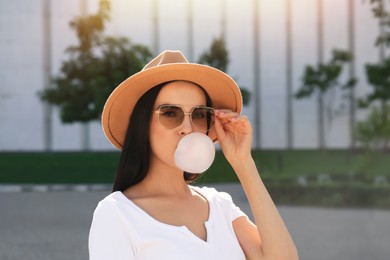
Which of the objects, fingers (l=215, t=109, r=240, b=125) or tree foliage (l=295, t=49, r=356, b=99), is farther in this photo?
tree foliage (l=295, t=49, r=356, b=99)

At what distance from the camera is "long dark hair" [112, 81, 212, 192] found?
206 centimetres

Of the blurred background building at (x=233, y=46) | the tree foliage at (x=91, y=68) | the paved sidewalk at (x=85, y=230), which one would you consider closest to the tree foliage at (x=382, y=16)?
the paved sidewalk at (x=85, y=230)

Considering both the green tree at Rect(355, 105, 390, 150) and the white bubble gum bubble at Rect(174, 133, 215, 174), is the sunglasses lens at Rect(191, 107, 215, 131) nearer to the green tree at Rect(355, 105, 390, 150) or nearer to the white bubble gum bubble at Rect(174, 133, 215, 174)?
the white bubble gum bubble at Rect(174, 133, 215, 174)

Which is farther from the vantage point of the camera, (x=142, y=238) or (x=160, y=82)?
(x=160, y=82)

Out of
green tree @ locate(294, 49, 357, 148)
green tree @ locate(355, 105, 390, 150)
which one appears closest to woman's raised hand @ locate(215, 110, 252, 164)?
green tree @ locate(355, 105, 390, 150)

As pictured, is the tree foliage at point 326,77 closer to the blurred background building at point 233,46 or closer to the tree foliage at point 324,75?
the tree foliage at point 324,75

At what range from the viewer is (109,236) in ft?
6.01

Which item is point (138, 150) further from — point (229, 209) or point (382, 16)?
point (382, 16)

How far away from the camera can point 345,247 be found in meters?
8.86

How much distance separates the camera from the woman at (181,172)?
1.96 metres

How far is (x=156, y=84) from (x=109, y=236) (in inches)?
17.3

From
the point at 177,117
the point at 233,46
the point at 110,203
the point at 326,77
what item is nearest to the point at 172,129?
the point at 177,117

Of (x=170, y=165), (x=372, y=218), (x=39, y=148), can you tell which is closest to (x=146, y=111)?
(x=170, y=165)

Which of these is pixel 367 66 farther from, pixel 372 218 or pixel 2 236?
pixel 2 236
